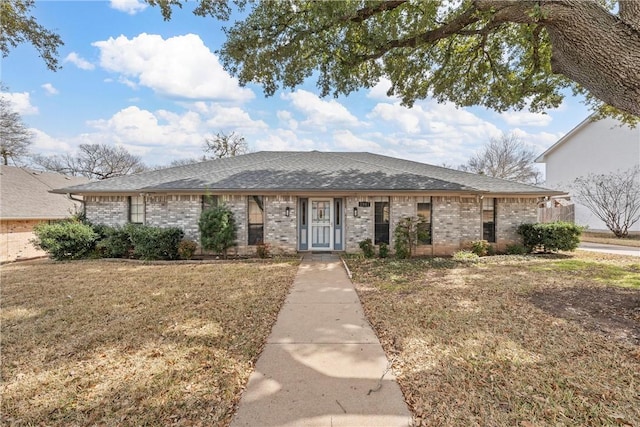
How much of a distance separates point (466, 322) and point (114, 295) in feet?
22.5

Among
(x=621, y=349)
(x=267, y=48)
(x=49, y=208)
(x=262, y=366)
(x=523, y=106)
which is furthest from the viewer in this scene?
(x=49, y=208)

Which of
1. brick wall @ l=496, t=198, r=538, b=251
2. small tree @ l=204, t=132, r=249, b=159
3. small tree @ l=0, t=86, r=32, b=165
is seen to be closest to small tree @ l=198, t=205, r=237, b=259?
brick wall @ l=496, t=198, r=538, b=251

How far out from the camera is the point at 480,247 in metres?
10.4

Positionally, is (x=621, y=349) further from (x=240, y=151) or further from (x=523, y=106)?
(x=240, y=151)

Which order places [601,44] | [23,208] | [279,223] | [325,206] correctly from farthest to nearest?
[23,208] < [325,206] < [279,223] < [601,44]

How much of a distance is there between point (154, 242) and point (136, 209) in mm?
2396

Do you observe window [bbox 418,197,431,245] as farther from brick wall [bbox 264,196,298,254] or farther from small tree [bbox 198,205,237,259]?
small tree [bbox 198,205,237,259]

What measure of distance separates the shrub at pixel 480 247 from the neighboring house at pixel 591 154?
13628mm

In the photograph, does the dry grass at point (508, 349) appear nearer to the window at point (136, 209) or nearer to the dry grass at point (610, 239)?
the window at point (136, 209)

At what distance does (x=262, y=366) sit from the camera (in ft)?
10.8

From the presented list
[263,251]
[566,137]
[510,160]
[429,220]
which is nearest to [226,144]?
[263,251]

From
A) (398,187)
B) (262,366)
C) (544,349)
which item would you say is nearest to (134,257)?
(262,366)

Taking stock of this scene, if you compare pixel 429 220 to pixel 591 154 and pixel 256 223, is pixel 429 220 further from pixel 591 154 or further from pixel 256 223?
pixel 591 154

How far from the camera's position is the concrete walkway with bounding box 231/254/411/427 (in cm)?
252
